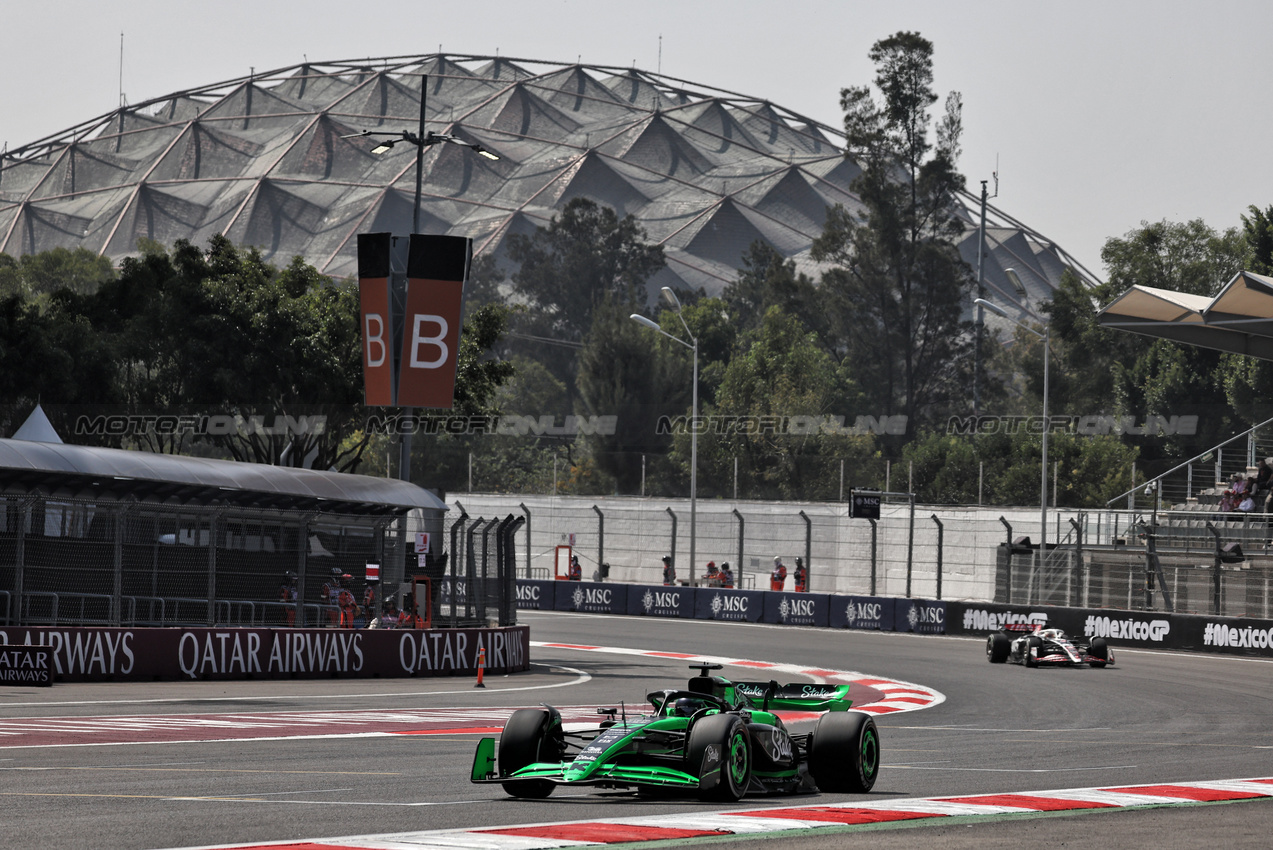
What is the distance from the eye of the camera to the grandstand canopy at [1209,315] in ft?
126

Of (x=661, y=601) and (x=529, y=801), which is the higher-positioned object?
(x=529, y=801)

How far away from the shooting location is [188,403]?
50.6 m

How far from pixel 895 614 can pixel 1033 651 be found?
13.2 m

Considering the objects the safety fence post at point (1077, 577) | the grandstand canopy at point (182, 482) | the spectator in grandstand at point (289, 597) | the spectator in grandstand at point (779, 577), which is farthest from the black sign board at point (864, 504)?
the spectator in grandstand at point (289, 597)

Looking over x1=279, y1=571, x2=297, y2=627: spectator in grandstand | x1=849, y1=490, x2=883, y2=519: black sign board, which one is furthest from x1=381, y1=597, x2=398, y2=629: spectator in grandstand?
x1=849, y1=490, x2=883, y2=519: black sign board

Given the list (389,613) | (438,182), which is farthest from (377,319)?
(438,182)

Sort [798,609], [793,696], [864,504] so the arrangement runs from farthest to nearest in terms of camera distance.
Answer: [864,504] → [798,609] → [793,696]

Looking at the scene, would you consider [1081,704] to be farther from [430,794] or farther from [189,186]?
[189,186]

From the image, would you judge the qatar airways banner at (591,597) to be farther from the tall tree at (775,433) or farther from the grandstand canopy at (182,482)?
the tall tree at (775,433)

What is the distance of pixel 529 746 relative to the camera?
426 inches

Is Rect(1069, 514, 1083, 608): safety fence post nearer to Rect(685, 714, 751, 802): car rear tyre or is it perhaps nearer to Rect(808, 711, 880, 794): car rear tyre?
Rect(808, 711, 880, 794): car rear tyre

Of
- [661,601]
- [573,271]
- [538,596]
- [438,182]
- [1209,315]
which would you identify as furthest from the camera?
[438,182]

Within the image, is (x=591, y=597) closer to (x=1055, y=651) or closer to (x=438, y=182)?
(x=1055, y=651)

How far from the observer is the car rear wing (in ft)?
38.7
